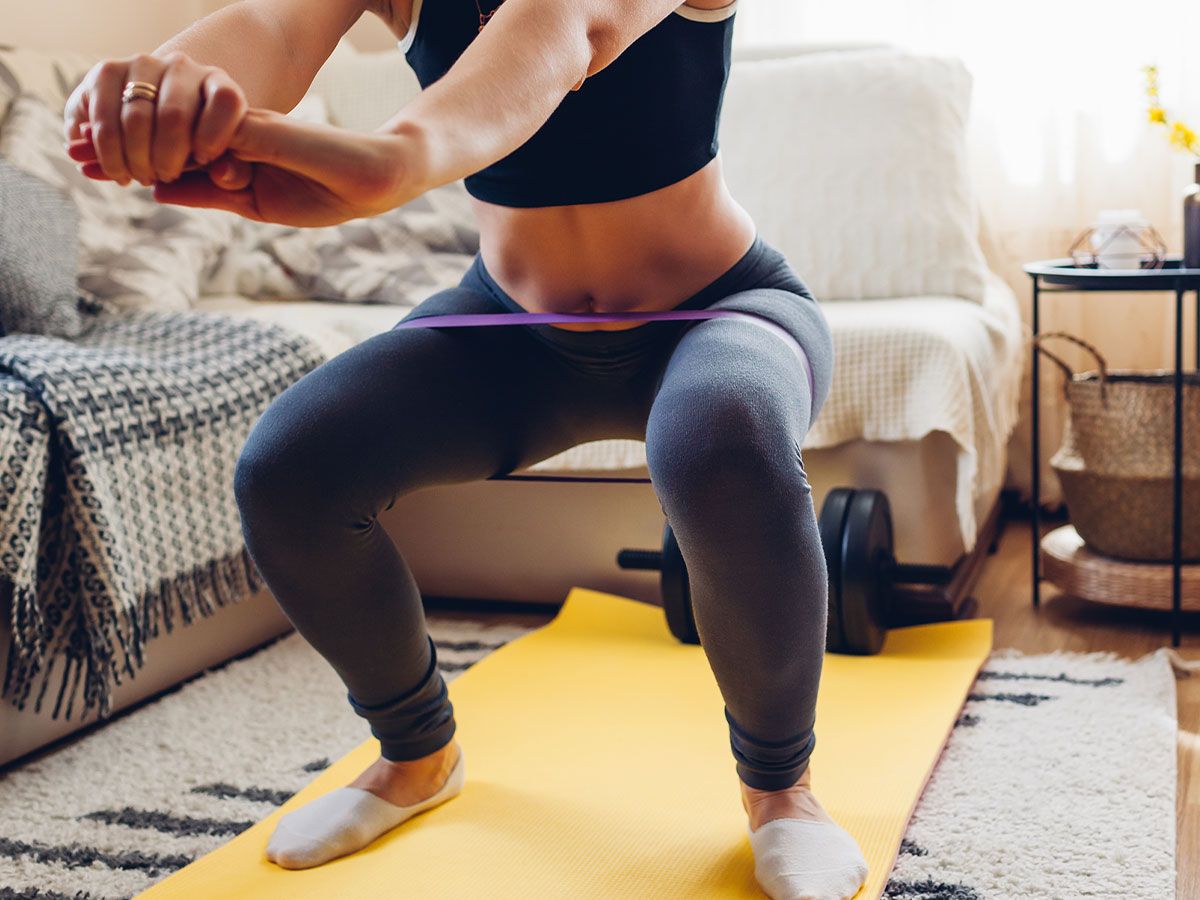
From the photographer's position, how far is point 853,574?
1.72 m

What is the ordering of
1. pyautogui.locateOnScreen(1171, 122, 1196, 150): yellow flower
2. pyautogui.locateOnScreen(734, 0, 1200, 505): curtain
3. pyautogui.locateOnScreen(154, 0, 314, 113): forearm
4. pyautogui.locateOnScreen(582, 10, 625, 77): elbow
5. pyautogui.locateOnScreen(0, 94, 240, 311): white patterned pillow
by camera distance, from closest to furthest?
pyautogui.locateOnScreen(582, 10, 625, 77): elbow
pyautogui.locateOnScreen(154, 0, 314, 113): forearm
pyautogui.locateOnScreen(1171, 122, 1196, 150): yellow flower
pyautogui.locateOnScreen(0, 94, 240, 311): white patterned pillow
pyautogui.locateOnScreen(734, 0, 1200, 505): curtain

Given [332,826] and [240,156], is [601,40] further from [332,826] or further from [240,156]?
[332,826]

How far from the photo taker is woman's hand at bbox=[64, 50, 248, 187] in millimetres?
696

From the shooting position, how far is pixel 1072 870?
115 cm

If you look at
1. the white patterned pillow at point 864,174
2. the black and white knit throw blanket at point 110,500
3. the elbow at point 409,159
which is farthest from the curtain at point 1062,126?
the elbow at point 409,159

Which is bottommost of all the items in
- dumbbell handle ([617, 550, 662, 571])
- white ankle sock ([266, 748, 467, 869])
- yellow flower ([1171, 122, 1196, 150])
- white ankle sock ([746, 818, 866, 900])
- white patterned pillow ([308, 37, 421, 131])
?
dumbbell handle ([617, 550, 662, 571])

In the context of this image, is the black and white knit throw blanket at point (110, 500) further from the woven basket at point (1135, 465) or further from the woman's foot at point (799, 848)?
the woven basket at point (1135, 465)

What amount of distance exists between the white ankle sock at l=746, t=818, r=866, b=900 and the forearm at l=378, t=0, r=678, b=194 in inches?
24.5

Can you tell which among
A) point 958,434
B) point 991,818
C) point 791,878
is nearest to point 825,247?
point 958,434

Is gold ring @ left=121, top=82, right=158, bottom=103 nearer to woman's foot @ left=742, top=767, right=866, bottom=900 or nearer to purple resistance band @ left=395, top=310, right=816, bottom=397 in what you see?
purple resistance band @ left=395, top=310, right=816, bottom=397

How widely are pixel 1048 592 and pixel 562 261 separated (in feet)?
4.15

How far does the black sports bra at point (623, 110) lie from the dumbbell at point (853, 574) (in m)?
0.63

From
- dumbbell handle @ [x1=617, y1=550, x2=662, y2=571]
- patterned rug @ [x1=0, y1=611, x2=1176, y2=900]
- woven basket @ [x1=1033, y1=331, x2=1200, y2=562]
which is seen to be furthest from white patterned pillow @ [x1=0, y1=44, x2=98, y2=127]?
woven basket @ [x1=1033, y1=331, x2=1200, y2=562]

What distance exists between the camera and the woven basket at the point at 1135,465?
6.27 ft
